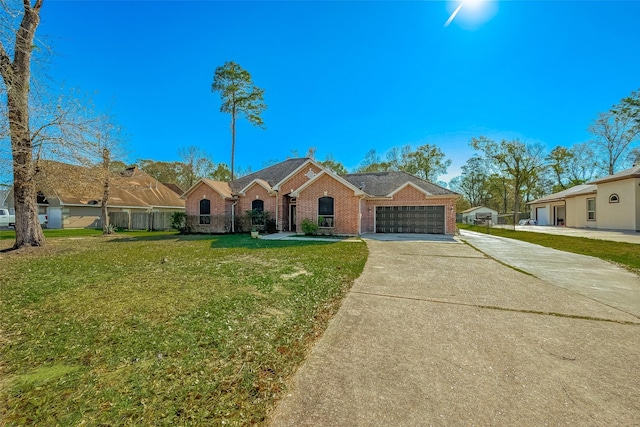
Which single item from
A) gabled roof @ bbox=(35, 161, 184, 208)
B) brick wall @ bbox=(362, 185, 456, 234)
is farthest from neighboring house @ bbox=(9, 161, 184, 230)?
brick wall @ bbox=(362, 185, 456, 234)

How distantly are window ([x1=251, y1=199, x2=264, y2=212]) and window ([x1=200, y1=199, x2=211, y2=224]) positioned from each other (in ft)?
10.3

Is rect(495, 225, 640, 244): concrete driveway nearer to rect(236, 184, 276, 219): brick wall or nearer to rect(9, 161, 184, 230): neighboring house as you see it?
rect(236, 184, 276, 219): brick wall

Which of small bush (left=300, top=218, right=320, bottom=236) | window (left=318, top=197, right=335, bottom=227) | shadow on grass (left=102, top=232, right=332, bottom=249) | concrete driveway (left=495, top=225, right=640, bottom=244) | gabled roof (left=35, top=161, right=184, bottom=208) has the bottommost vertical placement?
shadow on grass (left=102, top=232, right=332, bottom=249)

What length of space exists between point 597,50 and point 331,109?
553 inches

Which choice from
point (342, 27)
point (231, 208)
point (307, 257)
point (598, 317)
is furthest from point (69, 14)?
point (598, 317)

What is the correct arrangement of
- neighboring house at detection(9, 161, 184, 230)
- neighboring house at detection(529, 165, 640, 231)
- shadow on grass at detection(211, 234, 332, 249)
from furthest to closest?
neighboring house at detection(9, 161, 184, 230), neighboring house at detection(529, 165, 640, 231), shadow on grass at detection(211, 234, 332, 249)

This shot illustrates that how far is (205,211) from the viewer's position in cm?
1825

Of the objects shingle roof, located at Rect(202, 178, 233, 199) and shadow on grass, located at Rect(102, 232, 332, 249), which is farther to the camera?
shingle roof, located at Rect(202, 178, 233, 199)

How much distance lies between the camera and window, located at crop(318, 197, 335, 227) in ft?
48.6

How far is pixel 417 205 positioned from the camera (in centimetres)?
1627

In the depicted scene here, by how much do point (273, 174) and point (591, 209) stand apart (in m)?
25.9

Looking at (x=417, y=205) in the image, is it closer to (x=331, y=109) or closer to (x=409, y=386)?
(x=331, y=109)

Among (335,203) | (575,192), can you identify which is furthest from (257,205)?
(575,192)

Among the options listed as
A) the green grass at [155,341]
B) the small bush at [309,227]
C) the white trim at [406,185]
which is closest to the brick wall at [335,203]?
the small bush at [309,227]
